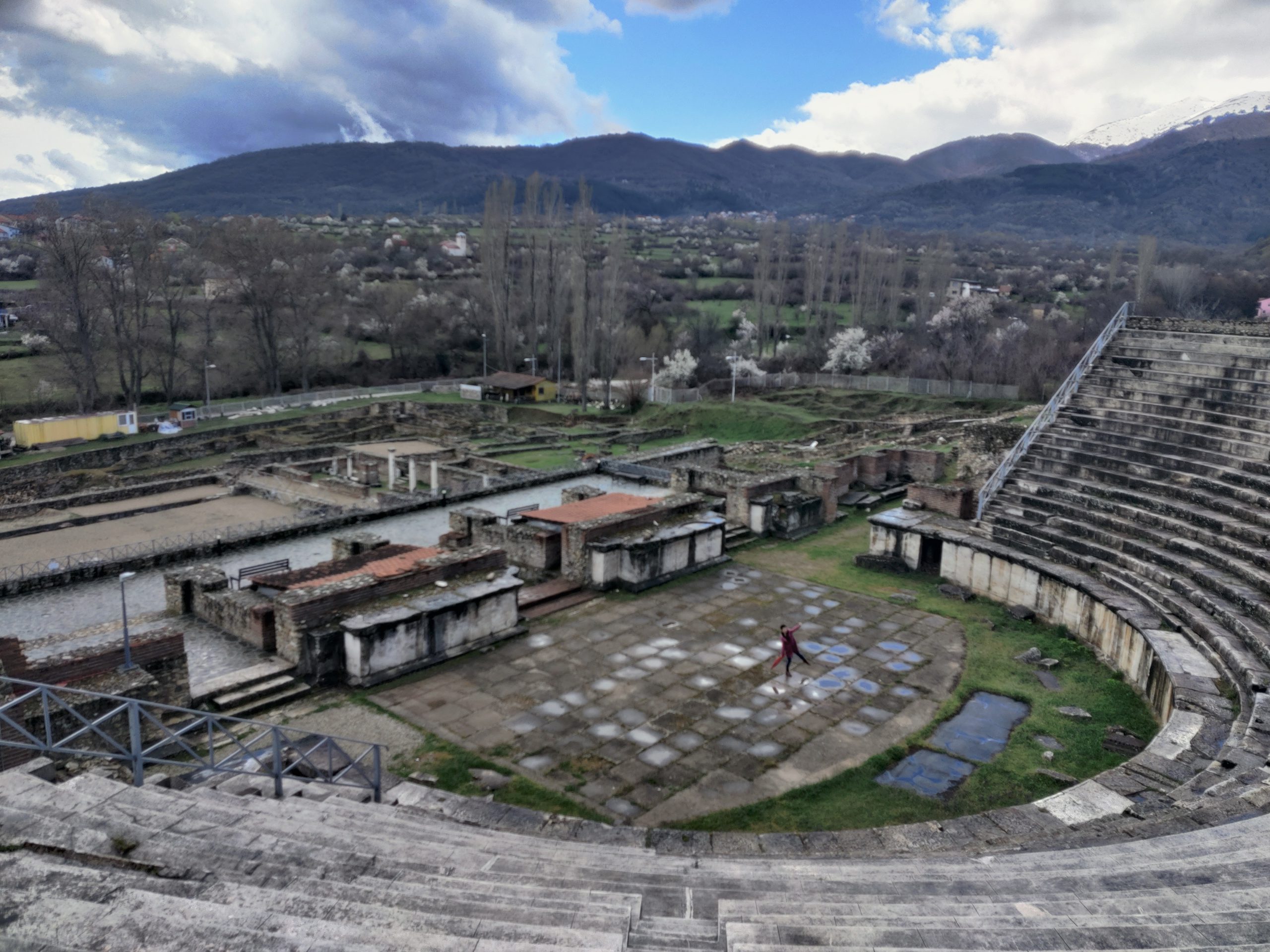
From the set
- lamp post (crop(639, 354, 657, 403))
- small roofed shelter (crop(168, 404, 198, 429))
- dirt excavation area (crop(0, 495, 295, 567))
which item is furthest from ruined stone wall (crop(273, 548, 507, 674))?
lamp post (crop(639, 354, 657, 403))

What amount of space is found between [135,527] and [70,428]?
17.8 metres

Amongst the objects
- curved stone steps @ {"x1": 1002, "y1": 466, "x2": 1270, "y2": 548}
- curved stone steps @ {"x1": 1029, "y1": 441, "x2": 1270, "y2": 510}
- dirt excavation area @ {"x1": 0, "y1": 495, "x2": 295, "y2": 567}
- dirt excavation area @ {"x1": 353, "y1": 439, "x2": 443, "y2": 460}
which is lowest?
dirt excavation area @ {"x1": 0, "y1": 495, "x2": 295, "y2": 567}

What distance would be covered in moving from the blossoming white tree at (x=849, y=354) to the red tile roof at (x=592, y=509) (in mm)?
37211

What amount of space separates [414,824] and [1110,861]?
6.55 metres

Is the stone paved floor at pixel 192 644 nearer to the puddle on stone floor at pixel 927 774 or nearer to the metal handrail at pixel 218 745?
the metal handrail at pixel 218 745

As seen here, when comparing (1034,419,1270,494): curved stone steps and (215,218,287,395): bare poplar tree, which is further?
(215,218,287,395): bare poplar tree

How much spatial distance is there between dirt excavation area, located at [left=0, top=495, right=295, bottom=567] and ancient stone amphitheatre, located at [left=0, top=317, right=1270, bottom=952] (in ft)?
38.9

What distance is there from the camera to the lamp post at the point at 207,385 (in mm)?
46438

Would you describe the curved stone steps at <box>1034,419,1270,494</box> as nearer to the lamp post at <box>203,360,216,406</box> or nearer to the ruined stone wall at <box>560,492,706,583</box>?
the ruined stone wall at <box>560,492,706,583</box>

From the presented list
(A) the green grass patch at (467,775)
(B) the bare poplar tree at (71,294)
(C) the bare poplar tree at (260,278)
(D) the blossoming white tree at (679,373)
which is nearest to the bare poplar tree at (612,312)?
(D) the blossoming white tree at (679,373)

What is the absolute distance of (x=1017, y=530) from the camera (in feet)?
56.3

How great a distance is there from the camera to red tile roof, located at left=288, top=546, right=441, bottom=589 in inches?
551

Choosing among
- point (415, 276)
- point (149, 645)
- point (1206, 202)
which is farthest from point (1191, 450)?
point (1206, 202)

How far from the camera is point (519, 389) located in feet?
175
